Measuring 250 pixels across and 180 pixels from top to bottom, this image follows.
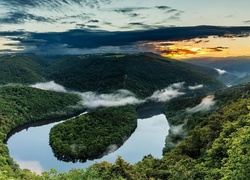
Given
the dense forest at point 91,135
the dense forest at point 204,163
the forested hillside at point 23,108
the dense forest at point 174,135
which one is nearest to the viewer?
the dense forest at point 204,163

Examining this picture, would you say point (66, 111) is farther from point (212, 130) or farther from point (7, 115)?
point (212, 130)

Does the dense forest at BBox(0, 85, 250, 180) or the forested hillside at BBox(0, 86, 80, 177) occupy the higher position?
the dense forest at BBox(0, 85, 250, 180)

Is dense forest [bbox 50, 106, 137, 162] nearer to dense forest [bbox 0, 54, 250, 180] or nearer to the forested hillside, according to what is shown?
dense forest [bbox 0, 54, 250, 180]

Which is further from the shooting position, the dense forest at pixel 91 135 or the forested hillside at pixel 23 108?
the forested hillside at pixel 23 108

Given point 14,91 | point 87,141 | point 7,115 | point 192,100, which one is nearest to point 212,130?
point 87,141

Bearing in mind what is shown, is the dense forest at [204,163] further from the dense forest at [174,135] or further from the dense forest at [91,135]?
the dense forest at [91,135]

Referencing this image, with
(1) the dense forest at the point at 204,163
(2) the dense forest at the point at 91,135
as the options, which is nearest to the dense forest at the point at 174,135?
(1) the dense forest at the point at 204,163

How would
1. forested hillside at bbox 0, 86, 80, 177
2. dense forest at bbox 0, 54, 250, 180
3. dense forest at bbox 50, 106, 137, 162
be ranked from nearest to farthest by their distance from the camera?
dense forest at bbox 0, 54, 250, 180 → dense forest at bbox 50, 106, 137, 162 → forested hillside at bbox 0, 86, 80, 177

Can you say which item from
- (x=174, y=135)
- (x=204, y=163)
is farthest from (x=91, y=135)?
(x=204, y=163)

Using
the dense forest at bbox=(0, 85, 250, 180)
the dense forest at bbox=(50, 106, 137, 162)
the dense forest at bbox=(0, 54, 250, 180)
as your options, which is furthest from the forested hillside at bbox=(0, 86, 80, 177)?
the dense forest at bbox=(0, 85, 250, 180)

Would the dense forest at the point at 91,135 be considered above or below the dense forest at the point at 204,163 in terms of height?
below
